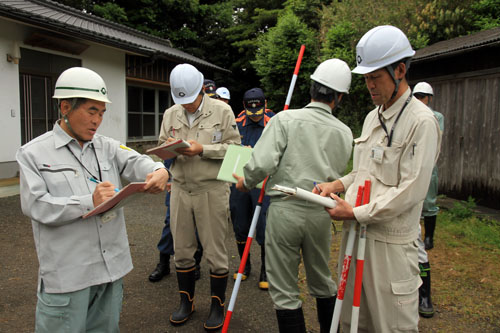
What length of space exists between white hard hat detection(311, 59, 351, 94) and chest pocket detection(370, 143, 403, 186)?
76 centimetres

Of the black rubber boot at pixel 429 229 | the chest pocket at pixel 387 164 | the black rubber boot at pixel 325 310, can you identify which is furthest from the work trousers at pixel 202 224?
the black rubber boot at pixel 429 229

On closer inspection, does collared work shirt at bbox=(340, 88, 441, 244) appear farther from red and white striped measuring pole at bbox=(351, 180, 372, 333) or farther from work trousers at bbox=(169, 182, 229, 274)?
work trousers at bbox=(169, 182, 229, 274)

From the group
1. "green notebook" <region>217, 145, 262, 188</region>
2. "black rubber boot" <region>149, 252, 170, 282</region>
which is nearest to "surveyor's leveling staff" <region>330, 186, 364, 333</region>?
"green notebook" <region>217, 145, 262, 188</region>

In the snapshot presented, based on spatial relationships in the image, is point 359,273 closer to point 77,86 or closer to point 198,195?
point 198,195

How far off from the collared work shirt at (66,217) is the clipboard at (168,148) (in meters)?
0.75

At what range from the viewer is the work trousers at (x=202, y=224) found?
333 centimetres

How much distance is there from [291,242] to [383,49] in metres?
1.40

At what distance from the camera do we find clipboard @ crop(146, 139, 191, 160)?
9.70ft

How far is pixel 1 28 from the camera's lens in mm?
7867

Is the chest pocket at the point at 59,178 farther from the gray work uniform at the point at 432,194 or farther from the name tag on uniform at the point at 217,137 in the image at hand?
the gray work uniform at the point at 432,194

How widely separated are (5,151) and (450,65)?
388 inches

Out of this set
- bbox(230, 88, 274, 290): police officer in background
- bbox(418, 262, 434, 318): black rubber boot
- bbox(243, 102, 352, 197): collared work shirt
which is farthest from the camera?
bbox(230, 88, 274, 290): police officer in background

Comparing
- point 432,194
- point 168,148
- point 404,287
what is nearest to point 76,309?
point 168,148

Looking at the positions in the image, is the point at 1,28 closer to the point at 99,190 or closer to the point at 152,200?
the point at 152,200
